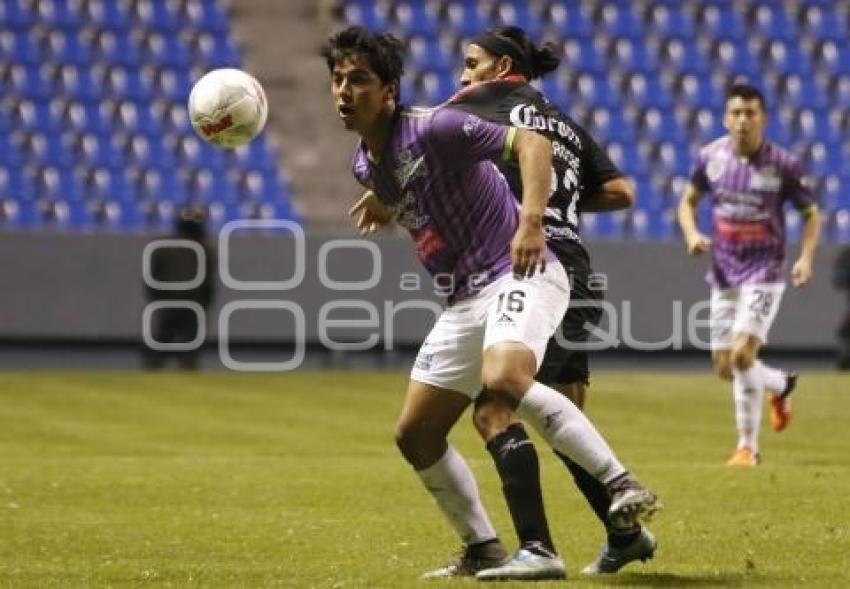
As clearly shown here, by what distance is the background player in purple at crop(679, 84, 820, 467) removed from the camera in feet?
42.7

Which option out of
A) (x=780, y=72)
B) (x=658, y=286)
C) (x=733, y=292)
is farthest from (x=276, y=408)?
(x=780, y=72)

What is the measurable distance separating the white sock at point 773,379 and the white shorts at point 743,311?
42cm

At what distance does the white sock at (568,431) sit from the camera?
6.85 meters

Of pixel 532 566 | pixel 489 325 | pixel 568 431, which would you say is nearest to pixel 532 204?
pixel 489 325

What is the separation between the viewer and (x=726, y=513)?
9.66m

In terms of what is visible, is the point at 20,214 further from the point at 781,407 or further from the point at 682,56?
the point at 781,407

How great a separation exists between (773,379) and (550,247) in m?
6.21

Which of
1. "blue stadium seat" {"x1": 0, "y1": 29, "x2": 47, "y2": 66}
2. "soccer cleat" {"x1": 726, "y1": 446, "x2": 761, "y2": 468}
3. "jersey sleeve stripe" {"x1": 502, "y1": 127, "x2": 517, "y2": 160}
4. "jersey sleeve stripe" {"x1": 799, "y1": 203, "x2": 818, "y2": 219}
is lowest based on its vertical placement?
"soccer cleat" {"x1": 726, "y1": 446, "x2": 761, "y2": 468}

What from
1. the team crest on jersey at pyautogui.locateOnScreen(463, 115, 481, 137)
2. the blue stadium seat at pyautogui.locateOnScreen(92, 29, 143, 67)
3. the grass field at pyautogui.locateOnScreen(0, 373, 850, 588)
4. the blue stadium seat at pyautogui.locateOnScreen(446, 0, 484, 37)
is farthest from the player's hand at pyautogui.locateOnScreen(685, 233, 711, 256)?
the blue stadium seat at pyautogui.locateOnScreen(92, 29, 143, 67)

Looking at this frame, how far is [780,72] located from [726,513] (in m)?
18.2

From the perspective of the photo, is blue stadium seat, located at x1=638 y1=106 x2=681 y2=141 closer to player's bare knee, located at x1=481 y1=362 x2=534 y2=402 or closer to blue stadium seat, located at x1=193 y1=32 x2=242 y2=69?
blue stadium seat, located at x1=193 y1=32 x2=242 y2=69

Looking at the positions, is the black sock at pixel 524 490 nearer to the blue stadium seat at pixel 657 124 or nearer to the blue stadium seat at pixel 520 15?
the blue stadium seat at pixel 657 124

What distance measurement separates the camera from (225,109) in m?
7.68

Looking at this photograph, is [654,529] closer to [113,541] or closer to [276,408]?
[113,541]
